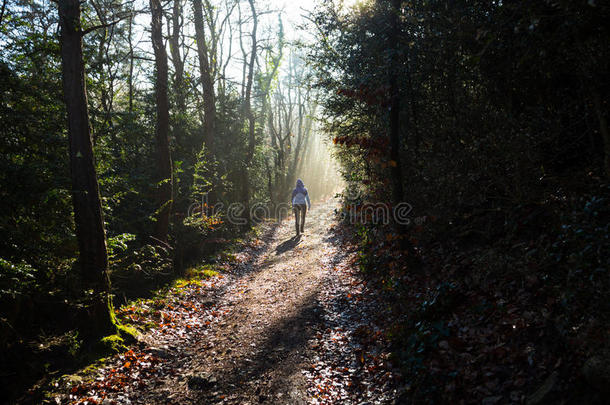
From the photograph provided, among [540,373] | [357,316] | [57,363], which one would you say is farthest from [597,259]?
[57,363]

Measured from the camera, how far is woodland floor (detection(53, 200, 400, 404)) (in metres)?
4.74

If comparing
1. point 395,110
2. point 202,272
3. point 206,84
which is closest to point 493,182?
point 395,110

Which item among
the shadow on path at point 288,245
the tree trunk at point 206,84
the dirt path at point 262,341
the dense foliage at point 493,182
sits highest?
the tree trunk at point 206,84

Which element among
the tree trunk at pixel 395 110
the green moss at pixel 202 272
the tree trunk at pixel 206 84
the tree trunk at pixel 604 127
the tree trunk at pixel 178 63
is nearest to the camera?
the tree trunk at pixel 604 127

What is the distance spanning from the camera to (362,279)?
8820 mm

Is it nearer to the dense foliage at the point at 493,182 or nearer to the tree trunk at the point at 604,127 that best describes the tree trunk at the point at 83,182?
the dense foliage at the point at 493,182

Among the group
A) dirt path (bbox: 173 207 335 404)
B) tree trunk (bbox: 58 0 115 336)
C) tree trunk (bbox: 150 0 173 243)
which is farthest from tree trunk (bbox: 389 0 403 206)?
tree trunk (bbox: 150 0 173 243)

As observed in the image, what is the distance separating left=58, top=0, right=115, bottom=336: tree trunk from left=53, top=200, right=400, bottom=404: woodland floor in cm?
113

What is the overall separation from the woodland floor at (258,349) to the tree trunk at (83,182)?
1.13 metres

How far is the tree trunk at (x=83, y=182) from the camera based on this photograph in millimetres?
5684

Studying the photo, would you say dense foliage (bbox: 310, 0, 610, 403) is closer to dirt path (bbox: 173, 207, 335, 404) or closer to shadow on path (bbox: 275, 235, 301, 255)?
dirt path (bbox: 173, 207, 335, 404)

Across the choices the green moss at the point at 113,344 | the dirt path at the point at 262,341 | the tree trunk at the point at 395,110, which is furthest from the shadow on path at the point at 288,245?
the green moss at the point at 113,344

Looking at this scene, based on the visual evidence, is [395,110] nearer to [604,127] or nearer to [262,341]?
[604,127]

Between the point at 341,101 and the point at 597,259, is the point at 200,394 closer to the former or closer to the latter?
the point at 597,259
